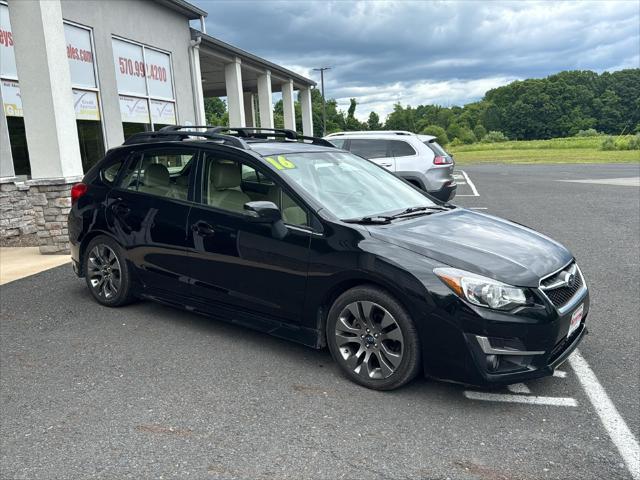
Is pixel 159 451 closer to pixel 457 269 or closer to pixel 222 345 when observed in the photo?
pixel 222 345

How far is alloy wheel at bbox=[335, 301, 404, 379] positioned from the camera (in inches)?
129

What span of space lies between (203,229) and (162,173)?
0.87m

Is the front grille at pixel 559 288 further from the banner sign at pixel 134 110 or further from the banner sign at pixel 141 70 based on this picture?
the banner sign at pixel 141 70

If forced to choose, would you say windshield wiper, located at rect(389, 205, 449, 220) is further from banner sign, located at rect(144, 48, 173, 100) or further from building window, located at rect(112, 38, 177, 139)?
banner sign, located at rect(144, 48, 173, 100)

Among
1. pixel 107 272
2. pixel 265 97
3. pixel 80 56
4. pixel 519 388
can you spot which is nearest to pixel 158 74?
pixel 80 56

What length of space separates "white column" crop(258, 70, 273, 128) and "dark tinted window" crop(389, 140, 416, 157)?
10511mm

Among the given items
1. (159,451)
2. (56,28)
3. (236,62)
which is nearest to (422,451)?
(159,451)

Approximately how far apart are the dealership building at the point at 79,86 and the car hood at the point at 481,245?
602 centimetres

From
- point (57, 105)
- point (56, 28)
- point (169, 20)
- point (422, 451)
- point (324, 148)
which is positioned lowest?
point (422, 451)

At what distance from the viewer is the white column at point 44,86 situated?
7297 mm

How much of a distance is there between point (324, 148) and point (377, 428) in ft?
8.86

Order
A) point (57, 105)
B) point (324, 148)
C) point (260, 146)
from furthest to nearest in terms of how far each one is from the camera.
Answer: point (57, 105) → point (324, 148) → point (260, 146)

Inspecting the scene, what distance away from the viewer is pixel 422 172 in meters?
10.3

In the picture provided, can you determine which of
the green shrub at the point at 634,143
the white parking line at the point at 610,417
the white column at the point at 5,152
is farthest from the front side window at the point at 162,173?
the green shrub at the point at 634,143
